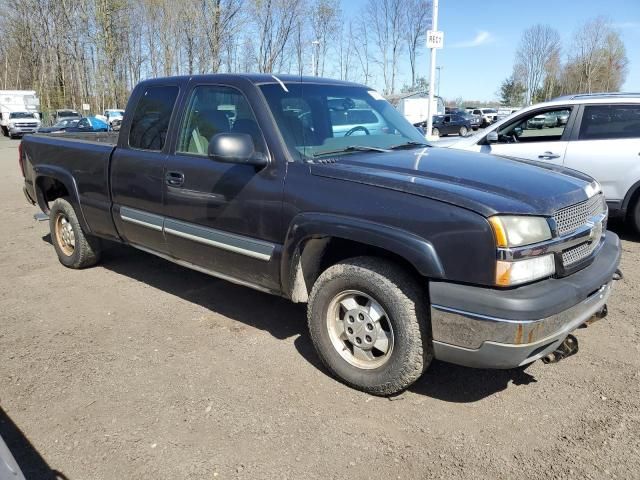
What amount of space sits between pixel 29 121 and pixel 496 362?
43.3 m

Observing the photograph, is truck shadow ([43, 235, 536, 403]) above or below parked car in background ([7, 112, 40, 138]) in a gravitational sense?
below

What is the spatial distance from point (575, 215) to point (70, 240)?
4971mm

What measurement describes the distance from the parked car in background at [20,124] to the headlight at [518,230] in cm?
4153

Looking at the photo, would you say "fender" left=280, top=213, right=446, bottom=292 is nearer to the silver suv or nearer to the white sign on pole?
the silver suv

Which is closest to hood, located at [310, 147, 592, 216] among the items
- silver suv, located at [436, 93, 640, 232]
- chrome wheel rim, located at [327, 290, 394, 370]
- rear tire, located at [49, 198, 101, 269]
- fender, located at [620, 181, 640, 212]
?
chrome wheel rim, located at [327, 290, 394, 370]

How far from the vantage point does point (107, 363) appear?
364cm

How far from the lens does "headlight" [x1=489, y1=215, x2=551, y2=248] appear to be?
2543 millimetres

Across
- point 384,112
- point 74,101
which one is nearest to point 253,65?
point 74,101

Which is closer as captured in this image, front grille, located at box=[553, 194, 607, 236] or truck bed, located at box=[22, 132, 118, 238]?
front grille, located at box=[553, 194, 607, 236]

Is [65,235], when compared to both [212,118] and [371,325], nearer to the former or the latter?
[212,118]

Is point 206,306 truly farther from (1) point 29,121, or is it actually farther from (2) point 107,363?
(1) point 29,121

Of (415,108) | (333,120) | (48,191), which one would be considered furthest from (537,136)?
(415,108)

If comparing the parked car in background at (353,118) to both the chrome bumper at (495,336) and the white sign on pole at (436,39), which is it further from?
the white sign on pole at (436,39)

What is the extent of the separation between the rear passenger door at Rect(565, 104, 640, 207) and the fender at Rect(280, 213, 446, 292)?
15.7 feet
